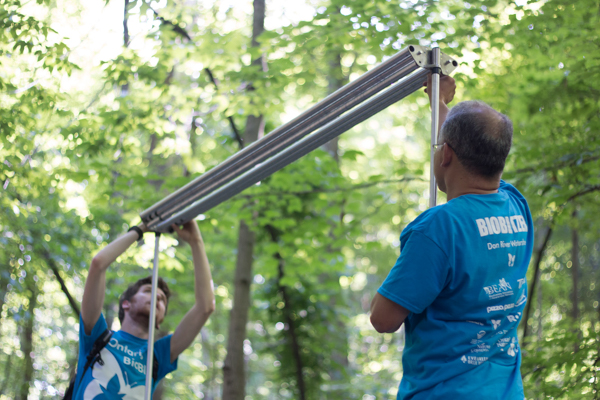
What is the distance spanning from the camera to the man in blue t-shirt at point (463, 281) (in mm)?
1311

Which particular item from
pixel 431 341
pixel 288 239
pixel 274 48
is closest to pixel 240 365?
pixel 288 239

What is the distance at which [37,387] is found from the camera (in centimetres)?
708

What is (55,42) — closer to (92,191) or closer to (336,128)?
(336,128)

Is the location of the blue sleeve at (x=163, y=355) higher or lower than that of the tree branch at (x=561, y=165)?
lower

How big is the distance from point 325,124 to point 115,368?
1732mm

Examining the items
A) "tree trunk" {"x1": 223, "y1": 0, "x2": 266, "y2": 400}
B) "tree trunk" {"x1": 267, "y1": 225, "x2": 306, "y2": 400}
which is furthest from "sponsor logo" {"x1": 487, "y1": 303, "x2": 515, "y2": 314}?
"tree trunk" {"x1": 267, "y1": 225, "x2": 306, "y2": 400}

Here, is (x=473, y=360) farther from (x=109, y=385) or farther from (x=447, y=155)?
(x=109, y=385)

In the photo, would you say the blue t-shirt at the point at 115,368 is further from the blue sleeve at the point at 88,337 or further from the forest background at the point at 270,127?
the forest background at the point at 270,127

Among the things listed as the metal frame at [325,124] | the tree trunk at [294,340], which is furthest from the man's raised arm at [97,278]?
the tree trunk at [294,340]

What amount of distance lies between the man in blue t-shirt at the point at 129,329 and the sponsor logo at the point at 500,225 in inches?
65.6

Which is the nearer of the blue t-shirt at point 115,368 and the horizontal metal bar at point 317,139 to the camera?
the horizontal metal bar at point 317,139

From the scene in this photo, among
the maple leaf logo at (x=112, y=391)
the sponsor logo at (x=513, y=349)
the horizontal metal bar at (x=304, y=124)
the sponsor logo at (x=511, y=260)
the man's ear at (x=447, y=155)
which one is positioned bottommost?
the sponsor logo at (x=513, y=349)

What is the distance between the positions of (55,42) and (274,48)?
178 cm

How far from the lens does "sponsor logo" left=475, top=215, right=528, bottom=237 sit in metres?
1.40
